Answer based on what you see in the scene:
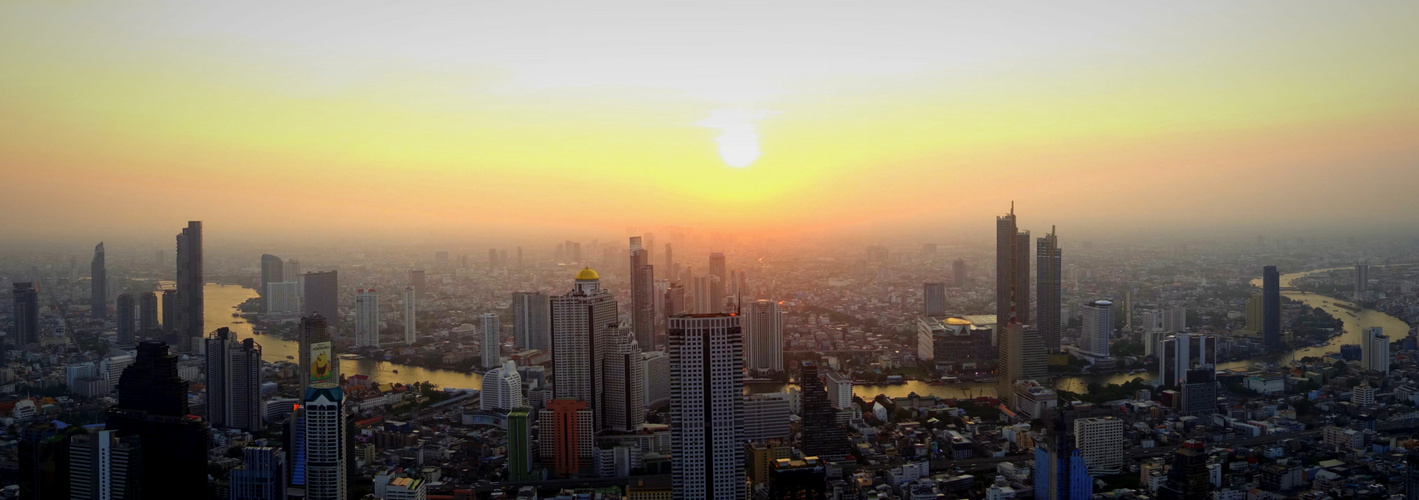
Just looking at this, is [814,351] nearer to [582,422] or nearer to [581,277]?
[581,277]

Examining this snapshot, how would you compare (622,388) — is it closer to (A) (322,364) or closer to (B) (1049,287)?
(A) (322,364)

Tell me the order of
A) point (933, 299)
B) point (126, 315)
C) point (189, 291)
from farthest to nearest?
point (933, 299), point (189, 291), point (126, 315)

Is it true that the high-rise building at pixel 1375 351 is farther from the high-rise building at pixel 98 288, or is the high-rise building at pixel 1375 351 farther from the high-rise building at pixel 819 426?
the high-rise building at pixel 98 288

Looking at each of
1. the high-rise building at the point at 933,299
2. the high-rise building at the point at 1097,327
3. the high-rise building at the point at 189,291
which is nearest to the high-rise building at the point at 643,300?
the high-rise building at the point at 189,291

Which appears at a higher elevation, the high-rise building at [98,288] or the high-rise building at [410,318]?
the high-rise building at [98,288]

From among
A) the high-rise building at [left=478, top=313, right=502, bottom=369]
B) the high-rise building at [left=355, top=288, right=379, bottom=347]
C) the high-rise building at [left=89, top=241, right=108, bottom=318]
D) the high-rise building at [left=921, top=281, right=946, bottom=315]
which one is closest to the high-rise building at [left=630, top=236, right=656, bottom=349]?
the high-rise building at [left=478, top=313, right=502, bottom=369]

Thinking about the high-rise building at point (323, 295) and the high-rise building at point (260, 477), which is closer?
the high-rise building at point (260, 477)

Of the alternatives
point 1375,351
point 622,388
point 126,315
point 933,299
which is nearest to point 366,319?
point 126,315
